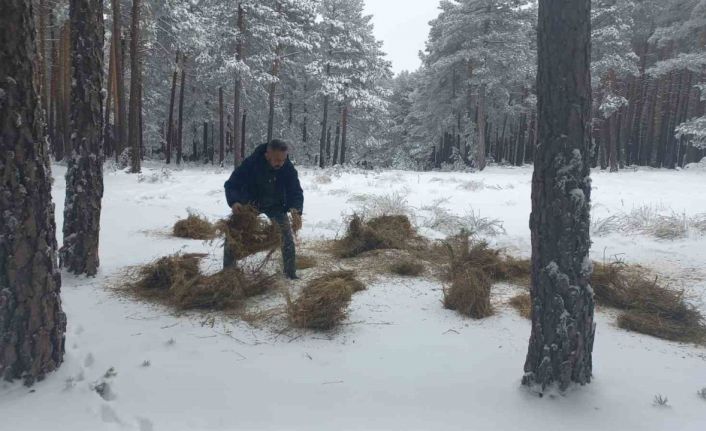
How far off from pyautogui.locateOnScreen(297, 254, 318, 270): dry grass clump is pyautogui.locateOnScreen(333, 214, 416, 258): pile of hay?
1.72ft

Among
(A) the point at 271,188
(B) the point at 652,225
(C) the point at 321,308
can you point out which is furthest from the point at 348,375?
(B) the point at 652,225

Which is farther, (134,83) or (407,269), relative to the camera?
(134,83)

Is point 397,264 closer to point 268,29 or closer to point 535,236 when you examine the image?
point 535,236

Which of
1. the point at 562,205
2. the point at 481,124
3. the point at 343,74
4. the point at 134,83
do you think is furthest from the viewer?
the point at 343,74

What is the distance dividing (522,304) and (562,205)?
6.23 feet

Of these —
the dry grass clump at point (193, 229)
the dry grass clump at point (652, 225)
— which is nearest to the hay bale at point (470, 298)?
the dry grass clump at point (193, 229)

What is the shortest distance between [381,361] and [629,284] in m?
3.00

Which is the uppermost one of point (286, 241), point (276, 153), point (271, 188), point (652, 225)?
point (276, 153)

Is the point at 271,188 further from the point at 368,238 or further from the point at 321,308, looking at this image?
the point at 368,238

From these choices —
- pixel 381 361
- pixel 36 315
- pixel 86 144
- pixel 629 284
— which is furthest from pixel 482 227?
pixel 36 315

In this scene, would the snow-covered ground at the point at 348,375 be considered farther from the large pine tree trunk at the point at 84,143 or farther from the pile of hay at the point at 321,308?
the large pine tree trunk at the point at 84,143

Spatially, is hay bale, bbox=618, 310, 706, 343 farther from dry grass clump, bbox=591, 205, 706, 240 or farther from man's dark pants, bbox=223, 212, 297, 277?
dry grass clump, bbox=591, 205, 706, 240

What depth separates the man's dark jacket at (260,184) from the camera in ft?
16.2

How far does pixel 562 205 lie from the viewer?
2715 millimetres
